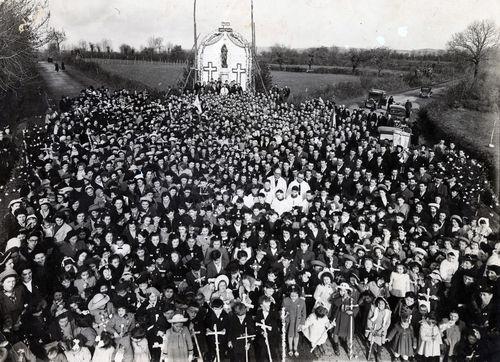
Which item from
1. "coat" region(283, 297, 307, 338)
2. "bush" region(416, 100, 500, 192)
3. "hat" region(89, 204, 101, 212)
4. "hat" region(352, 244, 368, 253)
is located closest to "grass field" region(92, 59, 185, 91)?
"bush" region(416, 100, 500, 192)

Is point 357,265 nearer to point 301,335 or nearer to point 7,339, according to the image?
point 301,335

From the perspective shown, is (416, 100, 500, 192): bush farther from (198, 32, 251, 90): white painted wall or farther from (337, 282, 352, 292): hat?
(198, 32, 251, 90): white painted wall

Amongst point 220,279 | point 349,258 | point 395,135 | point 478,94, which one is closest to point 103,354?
point 220,279

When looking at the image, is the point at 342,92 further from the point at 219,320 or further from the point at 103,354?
the point at 103,354

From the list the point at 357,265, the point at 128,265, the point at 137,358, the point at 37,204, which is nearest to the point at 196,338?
the point at 137,358

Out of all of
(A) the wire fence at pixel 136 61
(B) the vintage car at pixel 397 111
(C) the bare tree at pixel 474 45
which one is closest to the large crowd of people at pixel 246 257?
(C) the bare tree at pixel 474 45
